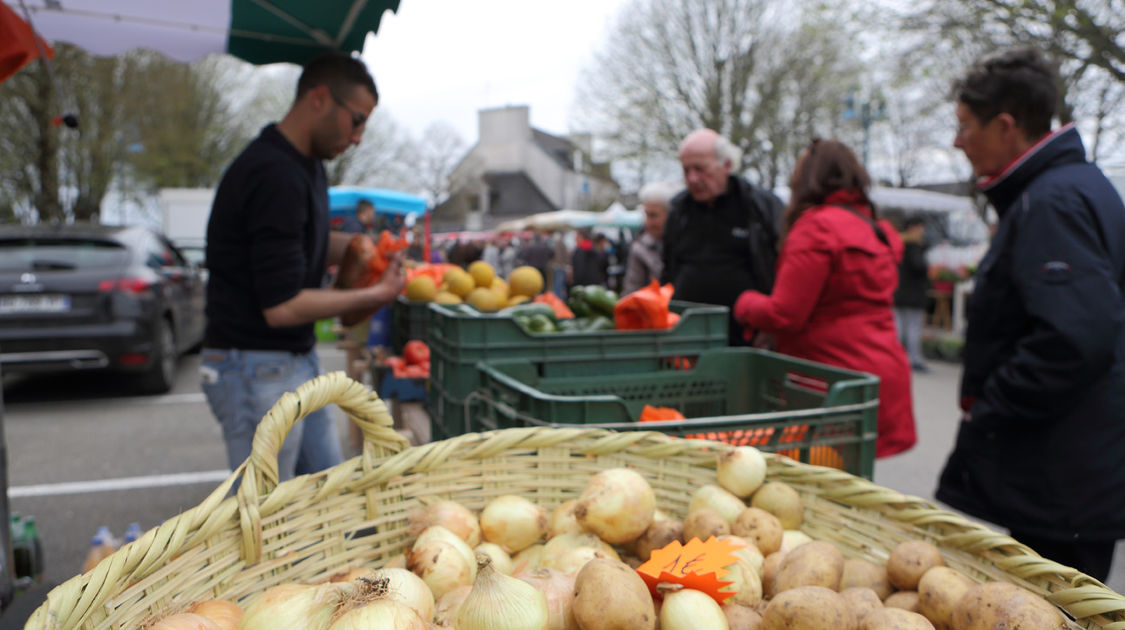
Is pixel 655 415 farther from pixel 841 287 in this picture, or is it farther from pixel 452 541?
pixel 841 287

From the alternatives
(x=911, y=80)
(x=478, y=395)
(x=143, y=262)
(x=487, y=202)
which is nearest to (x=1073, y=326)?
(x=478, y=395)

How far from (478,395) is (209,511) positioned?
109 cm

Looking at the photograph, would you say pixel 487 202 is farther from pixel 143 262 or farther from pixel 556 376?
pixel 556 376

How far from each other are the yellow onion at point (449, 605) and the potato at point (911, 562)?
2.47 ft

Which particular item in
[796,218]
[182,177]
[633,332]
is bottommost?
[633,332]

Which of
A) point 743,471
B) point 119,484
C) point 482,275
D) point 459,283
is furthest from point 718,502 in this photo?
point 119,484

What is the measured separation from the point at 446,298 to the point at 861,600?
97.3 inches

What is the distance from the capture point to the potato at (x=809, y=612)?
104cm

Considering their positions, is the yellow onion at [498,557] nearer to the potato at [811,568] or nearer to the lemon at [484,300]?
the potato at [811,568]

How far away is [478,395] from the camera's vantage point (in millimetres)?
2143

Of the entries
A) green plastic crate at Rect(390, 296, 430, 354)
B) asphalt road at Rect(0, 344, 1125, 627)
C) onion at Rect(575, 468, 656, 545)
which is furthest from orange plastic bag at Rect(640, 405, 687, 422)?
asphalt road at Rect(0, 344, 1125, 627)

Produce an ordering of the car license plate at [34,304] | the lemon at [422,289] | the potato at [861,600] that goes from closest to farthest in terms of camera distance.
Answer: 1. the potato at [861,600]
2. the lemon at [422,289]
3. the car license plate at [34,304]

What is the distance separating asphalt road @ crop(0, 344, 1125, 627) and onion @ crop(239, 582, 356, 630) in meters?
3.32

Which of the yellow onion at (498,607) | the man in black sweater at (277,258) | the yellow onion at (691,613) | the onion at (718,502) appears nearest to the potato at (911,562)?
the onion at (718,502)
